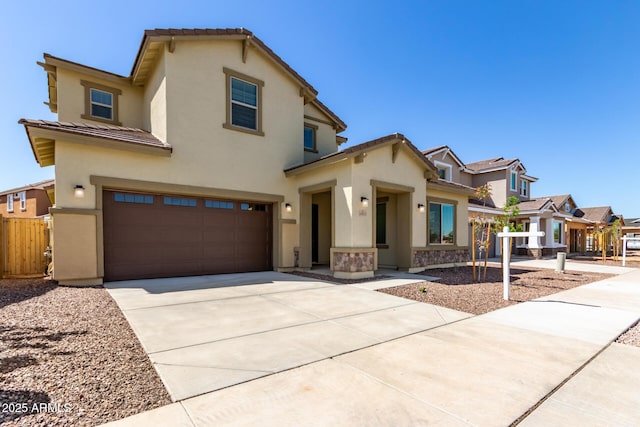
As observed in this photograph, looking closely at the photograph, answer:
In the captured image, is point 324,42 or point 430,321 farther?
point 324,42

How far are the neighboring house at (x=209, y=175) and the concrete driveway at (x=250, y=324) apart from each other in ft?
5.36

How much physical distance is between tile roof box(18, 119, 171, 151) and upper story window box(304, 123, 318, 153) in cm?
610

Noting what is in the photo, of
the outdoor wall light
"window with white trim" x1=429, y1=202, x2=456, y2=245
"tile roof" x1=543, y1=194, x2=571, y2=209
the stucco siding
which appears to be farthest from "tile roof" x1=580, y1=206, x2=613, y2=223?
the outdoor wall light

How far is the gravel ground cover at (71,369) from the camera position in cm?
252

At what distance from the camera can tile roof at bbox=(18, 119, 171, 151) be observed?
7.66m

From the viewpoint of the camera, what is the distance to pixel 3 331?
443cm

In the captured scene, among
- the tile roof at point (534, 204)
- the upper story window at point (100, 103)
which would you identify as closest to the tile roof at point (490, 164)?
the tile roof at point (534, 204)

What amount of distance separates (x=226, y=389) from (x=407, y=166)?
404 inches

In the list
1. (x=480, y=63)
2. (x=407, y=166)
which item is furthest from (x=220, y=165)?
(x=480, y=63)

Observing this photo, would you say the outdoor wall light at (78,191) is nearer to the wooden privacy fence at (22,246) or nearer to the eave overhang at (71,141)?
the eave overhang at (71,141)

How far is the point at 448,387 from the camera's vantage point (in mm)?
2977

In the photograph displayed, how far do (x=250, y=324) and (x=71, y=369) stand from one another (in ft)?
7.46

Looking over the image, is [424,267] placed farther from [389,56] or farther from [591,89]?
[591,89]

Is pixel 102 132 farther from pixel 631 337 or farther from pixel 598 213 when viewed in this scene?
pixel 598 213
